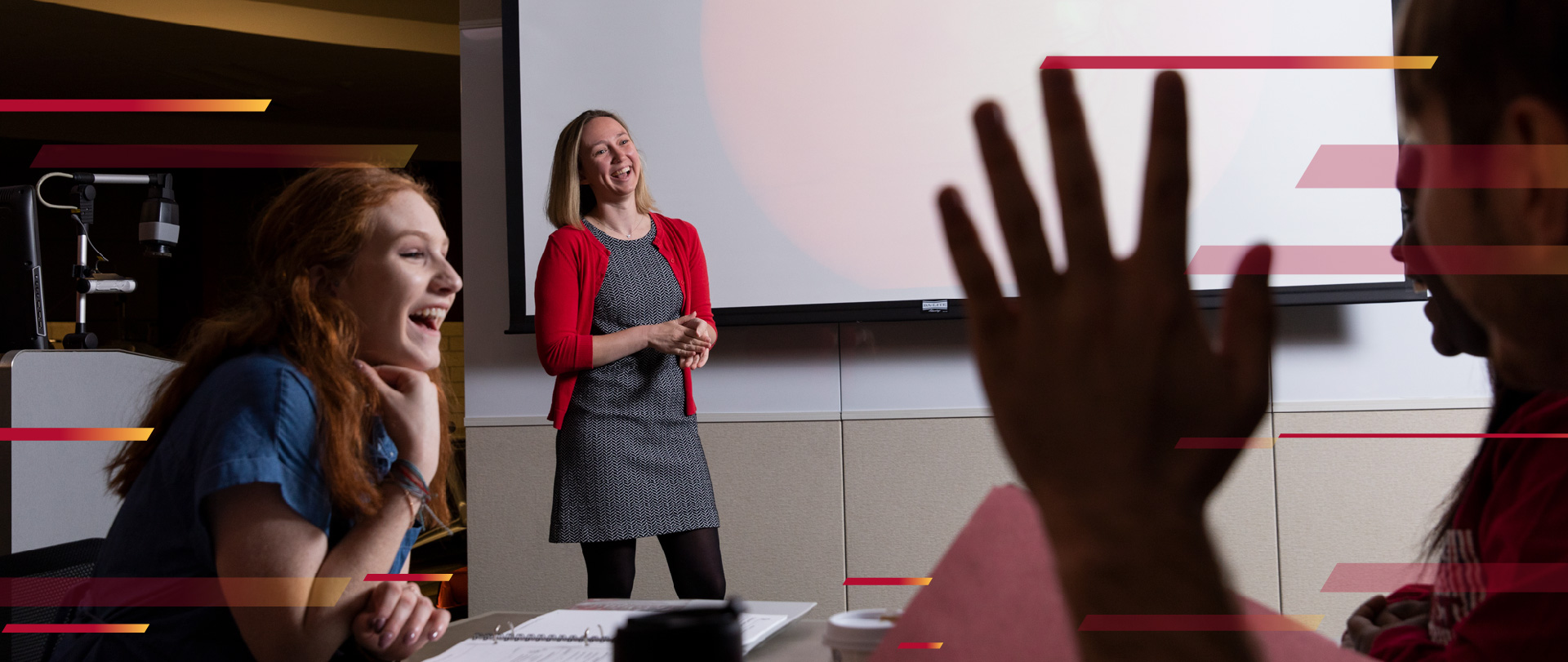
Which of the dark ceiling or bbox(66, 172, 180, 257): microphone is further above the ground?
the dark ceiling

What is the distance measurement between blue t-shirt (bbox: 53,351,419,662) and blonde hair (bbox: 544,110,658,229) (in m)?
1.18

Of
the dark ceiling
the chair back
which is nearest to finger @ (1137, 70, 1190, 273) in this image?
the chair back

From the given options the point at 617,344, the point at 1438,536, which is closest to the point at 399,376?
the point at 1438,536

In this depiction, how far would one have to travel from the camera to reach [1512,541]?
1.35ft

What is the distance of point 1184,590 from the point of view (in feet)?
0.78

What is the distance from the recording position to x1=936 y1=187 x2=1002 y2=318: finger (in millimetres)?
256

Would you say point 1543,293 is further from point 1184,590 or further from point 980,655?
point 980,655

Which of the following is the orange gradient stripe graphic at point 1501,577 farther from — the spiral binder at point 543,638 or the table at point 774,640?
the spiral binder at point 543,638

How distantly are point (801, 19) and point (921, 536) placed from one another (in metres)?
1.49

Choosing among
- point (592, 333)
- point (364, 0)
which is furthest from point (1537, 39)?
point (364, 0)

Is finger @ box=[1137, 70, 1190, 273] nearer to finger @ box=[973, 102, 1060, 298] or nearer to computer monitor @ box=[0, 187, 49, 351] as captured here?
finger @ box=[973, 102, 1060, 298]

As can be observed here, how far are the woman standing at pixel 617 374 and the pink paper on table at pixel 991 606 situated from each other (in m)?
1.38

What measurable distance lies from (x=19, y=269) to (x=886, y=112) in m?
2.27

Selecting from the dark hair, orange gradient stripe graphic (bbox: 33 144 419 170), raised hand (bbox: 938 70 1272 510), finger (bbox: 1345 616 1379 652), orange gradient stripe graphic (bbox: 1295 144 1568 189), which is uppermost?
orange gradient stripe graphic (bbox: 33 144 419 170)
